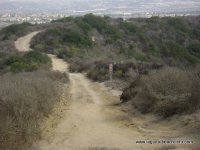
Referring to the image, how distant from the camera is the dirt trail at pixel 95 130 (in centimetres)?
1205

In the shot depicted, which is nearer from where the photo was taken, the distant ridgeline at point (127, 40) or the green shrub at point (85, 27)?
the distant ridgeline at point (127, 40)

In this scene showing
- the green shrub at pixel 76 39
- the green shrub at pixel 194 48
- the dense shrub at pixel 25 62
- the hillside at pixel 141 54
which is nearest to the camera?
the hillside at pixel 141 54

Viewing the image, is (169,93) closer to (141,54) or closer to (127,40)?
(141,54)

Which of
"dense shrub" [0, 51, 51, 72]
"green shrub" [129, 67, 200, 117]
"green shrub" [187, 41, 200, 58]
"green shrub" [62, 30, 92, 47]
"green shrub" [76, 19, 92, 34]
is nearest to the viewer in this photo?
"green shrub" [129, 67, 200, 117]

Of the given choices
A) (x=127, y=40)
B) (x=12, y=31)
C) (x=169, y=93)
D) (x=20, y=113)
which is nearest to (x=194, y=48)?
(x=127, y=40)

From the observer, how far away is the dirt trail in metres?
12.0

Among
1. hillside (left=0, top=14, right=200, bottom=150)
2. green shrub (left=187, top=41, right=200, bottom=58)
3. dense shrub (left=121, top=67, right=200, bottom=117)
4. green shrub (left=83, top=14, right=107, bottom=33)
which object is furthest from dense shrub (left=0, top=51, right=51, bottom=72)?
green shrub (left=83, top=14, right=107, bottom=33)

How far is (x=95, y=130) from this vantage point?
45.1 feet

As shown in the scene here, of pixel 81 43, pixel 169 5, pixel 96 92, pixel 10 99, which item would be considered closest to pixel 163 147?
pixel 10 99

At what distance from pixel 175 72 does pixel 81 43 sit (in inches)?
1494

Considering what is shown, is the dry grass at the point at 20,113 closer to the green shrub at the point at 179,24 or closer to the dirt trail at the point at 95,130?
the dirt trail at the point at 95,130

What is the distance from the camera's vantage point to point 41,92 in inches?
642

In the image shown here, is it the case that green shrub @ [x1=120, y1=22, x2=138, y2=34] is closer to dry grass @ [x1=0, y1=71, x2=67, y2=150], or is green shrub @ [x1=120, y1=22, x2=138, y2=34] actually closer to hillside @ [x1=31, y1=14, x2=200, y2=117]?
hillside @ [x1=31, y1=14, x2=200, y2=117]

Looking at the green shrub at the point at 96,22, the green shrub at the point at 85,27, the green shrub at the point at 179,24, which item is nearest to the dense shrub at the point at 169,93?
the green shrub at the point at 85,27
